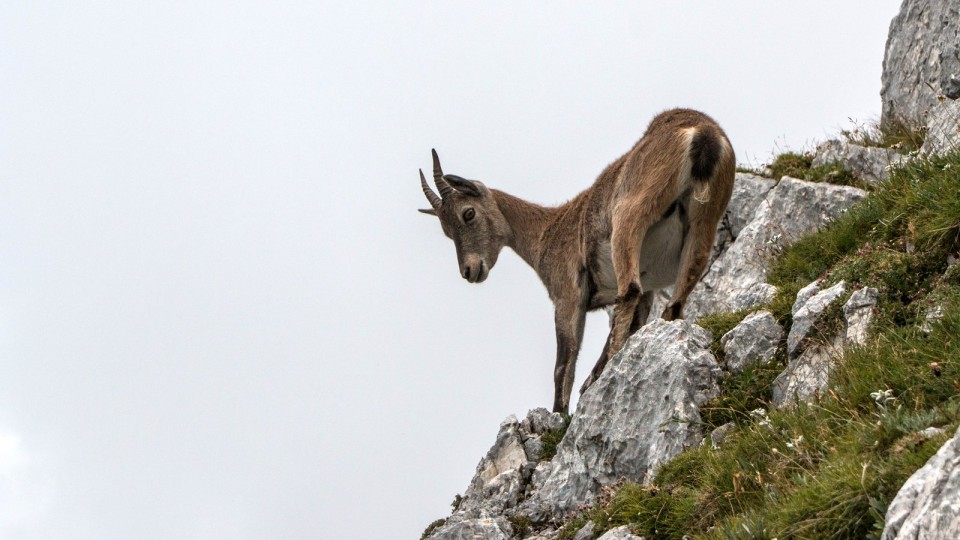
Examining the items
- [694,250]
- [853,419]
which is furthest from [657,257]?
[853,419]

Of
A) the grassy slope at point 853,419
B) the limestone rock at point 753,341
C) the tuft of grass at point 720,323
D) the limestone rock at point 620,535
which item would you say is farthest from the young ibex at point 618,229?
the limestone rock at point 620,535

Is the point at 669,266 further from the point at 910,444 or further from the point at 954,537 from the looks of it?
the point at 954,537

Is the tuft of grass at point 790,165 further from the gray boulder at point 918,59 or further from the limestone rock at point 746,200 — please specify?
the gray boulder at point 918,59

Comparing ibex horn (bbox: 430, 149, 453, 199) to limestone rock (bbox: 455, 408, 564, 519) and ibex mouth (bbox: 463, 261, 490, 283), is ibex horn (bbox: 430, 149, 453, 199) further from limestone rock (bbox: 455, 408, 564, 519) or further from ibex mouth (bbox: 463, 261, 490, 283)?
limestone rock (bbox: 455, 408, 564, 519)

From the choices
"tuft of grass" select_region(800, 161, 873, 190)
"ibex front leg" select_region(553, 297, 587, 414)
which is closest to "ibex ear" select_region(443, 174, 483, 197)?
"ibex front leg" select_region(553, 297, 587, 414)

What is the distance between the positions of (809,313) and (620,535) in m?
2.88

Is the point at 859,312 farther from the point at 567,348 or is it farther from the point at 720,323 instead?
the point at 567,348

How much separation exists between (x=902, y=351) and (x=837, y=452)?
4.32 feet

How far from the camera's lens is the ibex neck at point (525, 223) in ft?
52.6

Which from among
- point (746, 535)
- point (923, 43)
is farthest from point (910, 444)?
point (923, 43)

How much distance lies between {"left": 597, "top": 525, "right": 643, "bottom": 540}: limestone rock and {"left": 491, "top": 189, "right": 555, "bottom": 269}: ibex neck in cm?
761

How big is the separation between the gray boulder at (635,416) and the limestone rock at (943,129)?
3.32 meters

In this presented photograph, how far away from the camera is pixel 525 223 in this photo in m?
16.4

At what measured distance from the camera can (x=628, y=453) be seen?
10.2 meters
